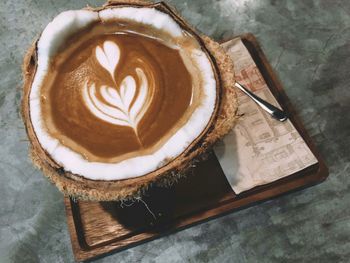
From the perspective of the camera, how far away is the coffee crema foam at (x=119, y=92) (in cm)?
142

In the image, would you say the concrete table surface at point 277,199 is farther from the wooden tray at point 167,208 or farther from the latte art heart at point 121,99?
the latte art heart at point 121,99

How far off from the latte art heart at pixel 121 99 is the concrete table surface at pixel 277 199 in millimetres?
531

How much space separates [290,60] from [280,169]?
0.62 m

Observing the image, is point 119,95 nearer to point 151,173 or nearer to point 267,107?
point 151,173

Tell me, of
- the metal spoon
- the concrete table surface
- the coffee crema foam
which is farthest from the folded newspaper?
the coffee crema foam

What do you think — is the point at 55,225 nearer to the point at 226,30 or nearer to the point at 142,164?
the point at 142,164

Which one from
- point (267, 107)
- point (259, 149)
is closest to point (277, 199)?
point (259, 149)

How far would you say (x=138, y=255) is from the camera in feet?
5.54

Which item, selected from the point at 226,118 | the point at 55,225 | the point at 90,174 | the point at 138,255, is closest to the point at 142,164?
the point at 90,174

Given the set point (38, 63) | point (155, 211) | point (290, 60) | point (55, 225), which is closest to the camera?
point (38, 63)

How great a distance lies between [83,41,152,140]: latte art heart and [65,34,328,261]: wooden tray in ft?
1.17

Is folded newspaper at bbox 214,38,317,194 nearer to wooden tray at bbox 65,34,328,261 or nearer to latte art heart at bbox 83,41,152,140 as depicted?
wooden tray at bbox 65,34,328,261

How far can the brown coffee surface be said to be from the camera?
1443mm

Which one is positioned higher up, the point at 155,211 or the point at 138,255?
the point at 155,211
